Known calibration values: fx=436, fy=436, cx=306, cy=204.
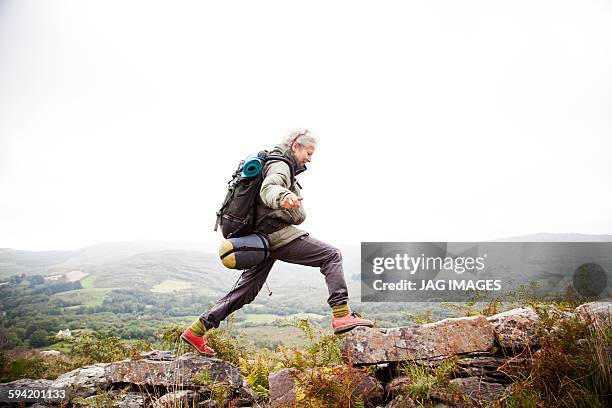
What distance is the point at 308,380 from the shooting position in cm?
445

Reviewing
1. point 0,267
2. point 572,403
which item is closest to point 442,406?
point 572,403

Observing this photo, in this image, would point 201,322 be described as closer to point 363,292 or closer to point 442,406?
point 442,406

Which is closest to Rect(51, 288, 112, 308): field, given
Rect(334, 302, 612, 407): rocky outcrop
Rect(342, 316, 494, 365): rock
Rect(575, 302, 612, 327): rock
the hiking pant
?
the hiking pant

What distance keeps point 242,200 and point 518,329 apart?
3.48m

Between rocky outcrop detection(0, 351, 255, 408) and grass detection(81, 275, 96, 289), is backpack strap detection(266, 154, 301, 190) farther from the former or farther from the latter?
grass detection(81, 275, 96, 289)

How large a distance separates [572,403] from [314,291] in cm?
1753

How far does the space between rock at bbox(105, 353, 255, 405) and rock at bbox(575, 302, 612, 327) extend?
403cm

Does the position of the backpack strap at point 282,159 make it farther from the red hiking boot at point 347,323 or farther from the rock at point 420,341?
the rock at point 420,341

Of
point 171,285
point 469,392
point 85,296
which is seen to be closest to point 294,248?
point 469,392

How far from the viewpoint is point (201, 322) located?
559 cm

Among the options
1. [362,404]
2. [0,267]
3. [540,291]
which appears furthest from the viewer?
[0,267]

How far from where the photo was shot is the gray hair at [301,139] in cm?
519

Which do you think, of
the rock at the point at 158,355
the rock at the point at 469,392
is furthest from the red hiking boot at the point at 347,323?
the rock at the point at 158,355

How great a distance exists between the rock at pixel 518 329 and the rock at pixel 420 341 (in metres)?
0.13
